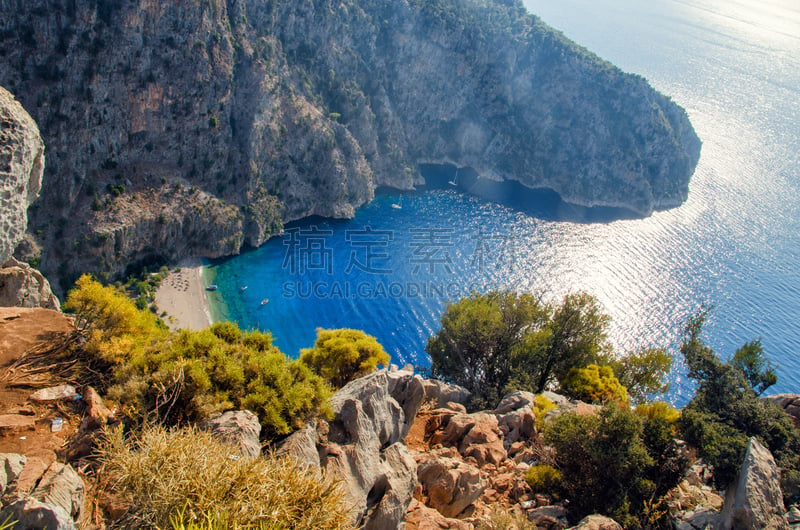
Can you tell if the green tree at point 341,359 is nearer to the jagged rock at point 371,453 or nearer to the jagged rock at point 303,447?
the jagged rock at point 371,453

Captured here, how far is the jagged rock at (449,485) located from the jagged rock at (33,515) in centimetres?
1036

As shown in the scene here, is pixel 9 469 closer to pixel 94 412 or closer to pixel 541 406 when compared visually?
pixel 94 412

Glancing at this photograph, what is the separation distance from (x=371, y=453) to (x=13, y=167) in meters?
13.4

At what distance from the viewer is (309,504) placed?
973 cm

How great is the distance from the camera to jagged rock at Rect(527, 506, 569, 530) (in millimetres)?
15570

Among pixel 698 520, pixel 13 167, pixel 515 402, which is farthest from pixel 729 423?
pixel 13 167

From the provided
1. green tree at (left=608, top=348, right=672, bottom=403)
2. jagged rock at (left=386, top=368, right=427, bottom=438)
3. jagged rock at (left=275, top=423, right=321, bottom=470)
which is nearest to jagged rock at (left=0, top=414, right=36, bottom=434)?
jagged rock at (left=275, top=423, right=321, bottom=470)

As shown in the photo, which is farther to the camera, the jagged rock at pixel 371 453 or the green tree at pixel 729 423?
the green tree at pixel 729 423

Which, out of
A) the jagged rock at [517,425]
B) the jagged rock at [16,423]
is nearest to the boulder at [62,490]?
the jagged rock at [16,423]

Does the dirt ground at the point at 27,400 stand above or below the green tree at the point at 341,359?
above

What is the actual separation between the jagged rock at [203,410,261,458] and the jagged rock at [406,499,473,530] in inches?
197

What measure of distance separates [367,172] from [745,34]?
621 feet

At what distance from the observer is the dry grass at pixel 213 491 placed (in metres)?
8.76

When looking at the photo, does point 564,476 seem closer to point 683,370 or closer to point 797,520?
point 797,520
